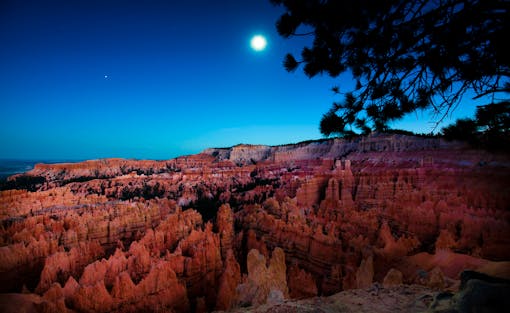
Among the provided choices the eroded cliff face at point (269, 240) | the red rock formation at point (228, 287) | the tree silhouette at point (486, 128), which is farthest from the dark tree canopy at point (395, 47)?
the red rock formation at point (228, 287)

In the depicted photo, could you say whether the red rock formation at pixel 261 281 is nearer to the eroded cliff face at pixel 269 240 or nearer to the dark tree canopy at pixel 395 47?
the eroded cliff face at pixel 269 240

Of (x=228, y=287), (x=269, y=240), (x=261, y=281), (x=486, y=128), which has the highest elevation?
→ (x=486, y=128)

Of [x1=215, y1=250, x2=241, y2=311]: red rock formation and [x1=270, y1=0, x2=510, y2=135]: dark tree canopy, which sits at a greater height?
[x1=270, y1=0, x2=510, y2=135]: dark tree canopy

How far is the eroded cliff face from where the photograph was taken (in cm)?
1128

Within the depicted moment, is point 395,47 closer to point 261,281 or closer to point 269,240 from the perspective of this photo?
point 261,281

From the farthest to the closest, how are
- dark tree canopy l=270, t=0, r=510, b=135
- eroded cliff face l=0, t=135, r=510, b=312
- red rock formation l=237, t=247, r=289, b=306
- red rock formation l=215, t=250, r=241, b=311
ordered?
red rock formation l=215, t=250, r=241, b=311, eroded cliff face l=0, t=135, r=510, b=312, red rock formation l=237, t=247, r=289, b=306, dark tree canopy l=270, t=0, r=510, b=135

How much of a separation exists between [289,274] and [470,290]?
1270cm

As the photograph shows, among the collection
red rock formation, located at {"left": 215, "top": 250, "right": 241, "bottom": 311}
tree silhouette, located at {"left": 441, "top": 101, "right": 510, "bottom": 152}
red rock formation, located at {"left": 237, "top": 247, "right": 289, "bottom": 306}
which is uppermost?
tree silhouette, located at {"left": 441, "top": 101, "right": 510, "bottom": 152}

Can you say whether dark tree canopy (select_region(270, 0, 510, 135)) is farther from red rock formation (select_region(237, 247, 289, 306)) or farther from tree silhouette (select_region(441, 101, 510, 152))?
red rock formation (select_region(237, 247, 289, 306))

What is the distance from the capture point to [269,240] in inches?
754

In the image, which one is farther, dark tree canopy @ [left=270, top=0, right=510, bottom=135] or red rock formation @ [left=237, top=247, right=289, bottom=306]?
red rock formation @ [left=237, top=247, right=289, bottom=306]

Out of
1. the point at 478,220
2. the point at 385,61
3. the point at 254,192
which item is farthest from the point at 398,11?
the point at 254,192

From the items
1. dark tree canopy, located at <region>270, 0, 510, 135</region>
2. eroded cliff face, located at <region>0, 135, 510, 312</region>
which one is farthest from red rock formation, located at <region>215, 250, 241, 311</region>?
dark tree canopy, located at <region>270, 0, 510, 135</region>

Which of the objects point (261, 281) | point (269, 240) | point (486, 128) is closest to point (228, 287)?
point (261, 281)
